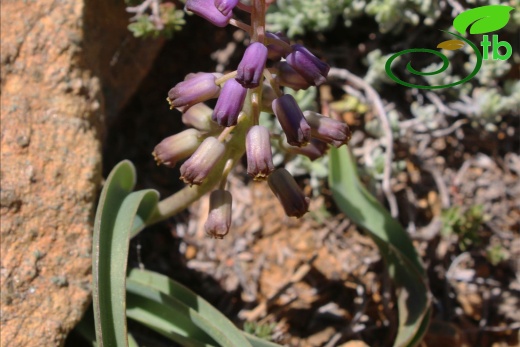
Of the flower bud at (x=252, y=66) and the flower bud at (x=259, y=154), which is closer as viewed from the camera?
the flower bud at (x=252, y=66)

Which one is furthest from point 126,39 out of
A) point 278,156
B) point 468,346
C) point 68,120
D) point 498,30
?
point 468,346

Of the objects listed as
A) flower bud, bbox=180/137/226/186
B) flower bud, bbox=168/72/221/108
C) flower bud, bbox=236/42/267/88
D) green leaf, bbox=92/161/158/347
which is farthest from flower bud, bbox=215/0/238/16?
green leaf, bbox=92/161/158/347

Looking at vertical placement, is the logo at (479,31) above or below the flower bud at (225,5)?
below

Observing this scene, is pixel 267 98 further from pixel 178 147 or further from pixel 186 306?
pixel 186 306

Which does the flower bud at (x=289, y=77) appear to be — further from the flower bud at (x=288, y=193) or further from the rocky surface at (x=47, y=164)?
the rocky surface at (x=47, y=164)

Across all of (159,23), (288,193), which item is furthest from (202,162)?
(159,23)

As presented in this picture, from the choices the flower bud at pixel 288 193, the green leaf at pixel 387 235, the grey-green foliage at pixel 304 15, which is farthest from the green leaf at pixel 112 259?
the grey-green foliage at pixel 304 15

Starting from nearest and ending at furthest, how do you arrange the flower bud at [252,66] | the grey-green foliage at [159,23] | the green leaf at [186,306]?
the flower bud at [252,66]
the green leaf at [186,306]
the grey-green foliage at [159,23]
